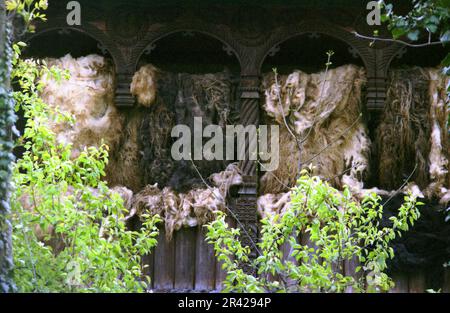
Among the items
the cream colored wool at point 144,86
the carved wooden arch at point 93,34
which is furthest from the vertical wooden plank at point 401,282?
the carved wooden arch at point 93,34

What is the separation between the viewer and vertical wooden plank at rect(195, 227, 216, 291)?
738cm

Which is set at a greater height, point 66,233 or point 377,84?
point 377,84

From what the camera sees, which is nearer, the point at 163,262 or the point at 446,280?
the point at 446,280

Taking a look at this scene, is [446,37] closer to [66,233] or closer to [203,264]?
[66,233]

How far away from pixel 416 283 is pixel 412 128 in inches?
60.2

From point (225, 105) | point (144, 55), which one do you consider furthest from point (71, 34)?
point (225, 105)

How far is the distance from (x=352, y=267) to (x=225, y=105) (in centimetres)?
205

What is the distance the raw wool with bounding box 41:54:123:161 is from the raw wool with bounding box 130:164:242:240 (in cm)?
67

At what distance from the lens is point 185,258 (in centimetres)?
739

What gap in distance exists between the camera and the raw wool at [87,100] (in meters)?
7.34

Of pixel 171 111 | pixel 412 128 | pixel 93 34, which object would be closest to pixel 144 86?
pixel 171 111

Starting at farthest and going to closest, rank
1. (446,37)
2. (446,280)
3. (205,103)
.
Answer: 1. (205,103)
2. (446,280)
3. (446,37)

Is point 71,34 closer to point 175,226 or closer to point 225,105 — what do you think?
point 225,105

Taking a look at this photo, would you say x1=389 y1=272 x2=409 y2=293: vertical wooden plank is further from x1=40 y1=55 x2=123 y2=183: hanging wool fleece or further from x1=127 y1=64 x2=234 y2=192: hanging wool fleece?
x1=40 y1=55 x2=123 y2=183: hanging wool fleece
